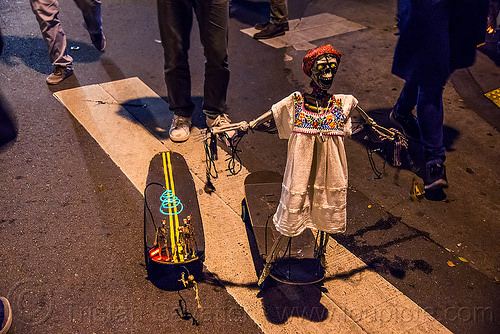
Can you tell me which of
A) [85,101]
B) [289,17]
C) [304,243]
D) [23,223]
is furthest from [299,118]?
[289,17]

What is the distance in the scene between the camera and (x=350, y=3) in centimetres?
919

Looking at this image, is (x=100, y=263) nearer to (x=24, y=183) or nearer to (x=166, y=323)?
(x=166, y=323)

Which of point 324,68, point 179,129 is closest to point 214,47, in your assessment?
point 179,129

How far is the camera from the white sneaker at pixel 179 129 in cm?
507

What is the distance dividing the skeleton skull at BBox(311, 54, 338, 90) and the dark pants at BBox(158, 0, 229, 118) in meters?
2.10

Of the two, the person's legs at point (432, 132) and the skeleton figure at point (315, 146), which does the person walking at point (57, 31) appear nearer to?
the skeleton figure at point (315, 146)

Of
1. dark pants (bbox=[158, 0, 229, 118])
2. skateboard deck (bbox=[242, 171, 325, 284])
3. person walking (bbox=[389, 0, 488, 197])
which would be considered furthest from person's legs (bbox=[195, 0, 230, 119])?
person walking (bbox=[389, 0, 488, 197])

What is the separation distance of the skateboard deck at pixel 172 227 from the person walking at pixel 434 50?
89.4 inches

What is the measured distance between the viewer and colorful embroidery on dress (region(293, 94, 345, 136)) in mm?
2861

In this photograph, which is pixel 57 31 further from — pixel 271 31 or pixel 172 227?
pixel 172 227

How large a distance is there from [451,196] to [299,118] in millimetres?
2304

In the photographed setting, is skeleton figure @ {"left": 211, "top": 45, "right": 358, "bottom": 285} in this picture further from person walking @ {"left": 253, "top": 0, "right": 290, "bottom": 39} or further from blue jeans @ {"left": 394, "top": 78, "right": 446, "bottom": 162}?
person walking @ {"left": 253, "top": 0, "right": 290, "bottom": 39}

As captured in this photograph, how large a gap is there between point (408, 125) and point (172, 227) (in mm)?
3000

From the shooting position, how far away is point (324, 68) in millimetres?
2773
